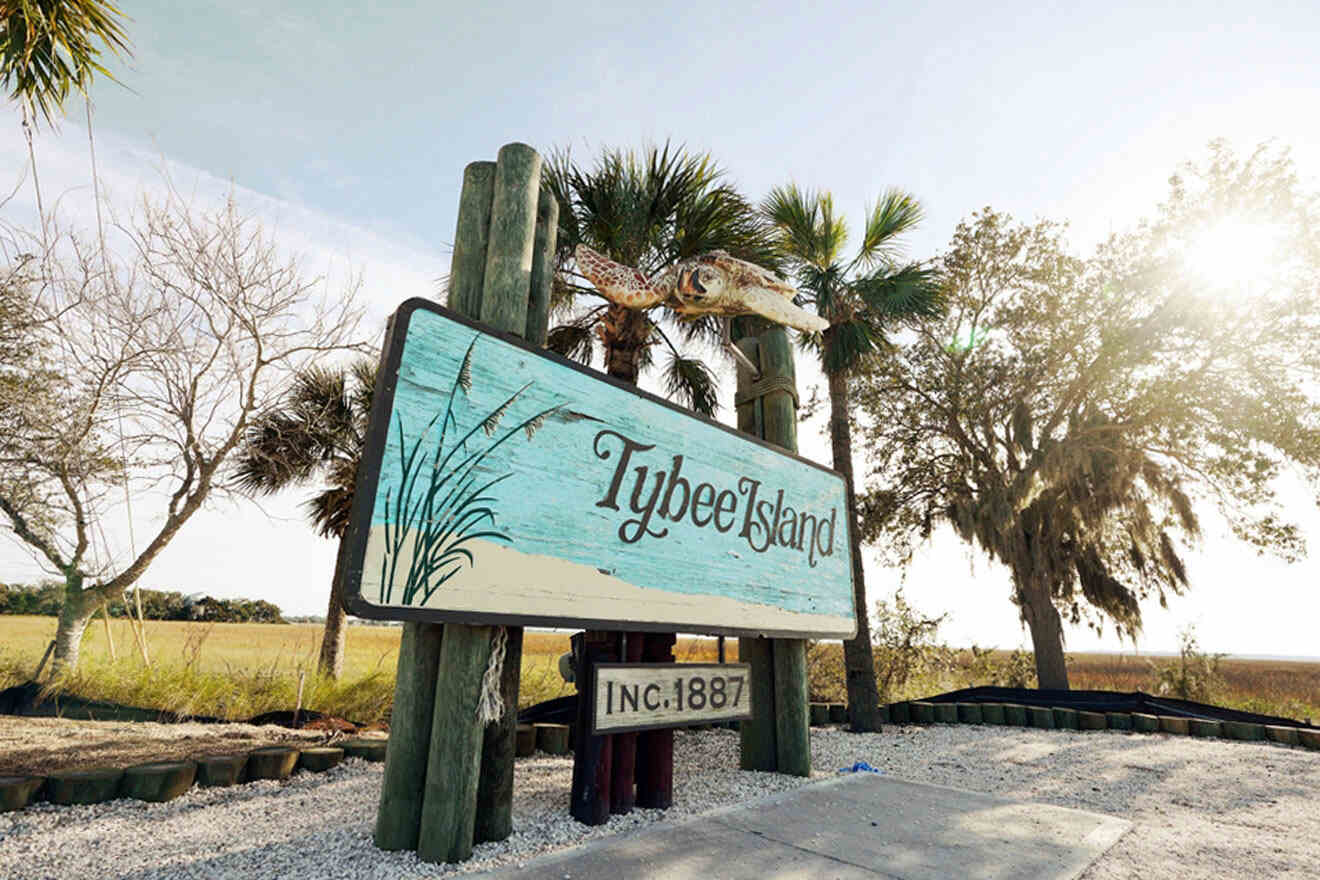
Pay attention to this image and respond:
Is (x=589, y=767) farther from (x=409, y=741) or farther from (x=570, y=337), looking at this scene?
(x=570, y=337)

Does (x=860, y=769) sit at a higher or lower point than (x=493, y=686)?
lower

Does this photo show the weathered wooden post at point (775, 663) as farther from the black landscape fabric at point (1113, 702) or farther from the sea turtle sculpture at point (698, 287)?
the black landscape fabric at point (1113, 702)

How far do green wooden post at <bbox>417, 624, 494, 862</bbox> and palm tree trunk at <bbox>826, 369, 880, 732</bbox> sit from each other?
4.61 meters

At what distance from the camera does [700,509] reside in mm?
3664

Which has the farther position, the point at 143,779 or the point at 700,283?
the point at 700,283

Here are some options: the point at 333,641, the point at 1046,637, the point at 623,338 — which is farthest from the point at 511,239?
the point at 1046,637

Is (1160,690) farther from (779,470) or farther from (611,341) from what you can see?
(611,341)

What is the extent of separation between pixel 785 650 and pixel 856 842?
1705 millimetres

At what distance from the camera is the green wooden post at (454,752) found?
2.49 m

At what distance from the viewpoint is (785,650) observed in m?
4.55

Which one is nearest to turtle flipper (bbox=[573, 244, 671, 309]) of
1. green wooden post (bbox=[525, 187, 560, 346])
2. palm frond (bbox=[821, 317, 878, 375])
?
green wooden post (bbox=[525, 187, 560, 346])

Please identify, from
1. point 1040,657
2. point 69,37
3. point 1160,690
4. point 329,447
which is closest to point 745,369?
point 69,37

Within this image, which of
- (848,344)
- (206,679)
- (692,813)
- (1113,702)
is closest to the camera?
(692,813)

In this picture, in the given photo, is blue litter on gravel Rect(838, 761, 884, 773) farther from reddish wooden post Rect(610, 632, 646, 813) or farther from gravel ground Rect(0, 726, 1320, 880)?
reddish wooden post Rect(610, 632, 646, 813)
